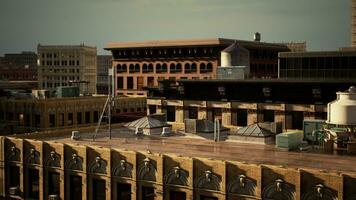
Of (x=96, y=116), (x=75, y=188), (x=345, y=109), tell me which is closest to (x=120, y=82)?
(x=96, y=116)

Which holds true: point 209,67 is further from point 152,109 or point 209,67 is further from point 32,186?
point 32,186

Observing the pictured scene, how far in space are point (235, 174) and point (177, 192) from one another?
5204 mm

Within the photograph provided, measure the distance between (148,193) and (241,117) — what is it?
21974 mm

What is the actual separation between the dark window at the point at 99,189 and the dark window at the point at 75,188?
1.94 meters

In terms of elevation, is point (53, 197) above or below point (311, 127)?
below

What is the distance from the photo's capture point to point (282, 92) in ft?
187

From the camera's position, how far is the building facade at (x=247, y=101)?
54531mm

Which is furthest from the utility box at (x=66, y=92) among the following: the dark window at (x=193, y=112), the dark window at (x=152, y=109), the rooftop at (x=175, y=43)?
the rooftop at (x=175, y=43)

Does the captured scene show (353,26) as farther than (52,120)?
Yes

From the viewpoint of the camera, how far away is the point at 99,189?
1676 inches

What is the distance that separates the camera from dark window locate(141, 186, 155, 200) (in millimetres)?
39125

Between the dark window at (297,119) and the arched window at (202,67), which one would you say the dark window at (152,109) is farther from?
the arched window at (202,67)

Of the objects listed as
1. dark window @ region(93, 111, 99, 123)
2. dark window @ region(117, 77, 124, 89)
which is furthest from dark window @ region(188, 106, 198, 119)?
dark window @ region(117, 77, 124, 89)

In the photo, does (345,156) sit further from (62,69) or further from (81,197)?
(62,69)
